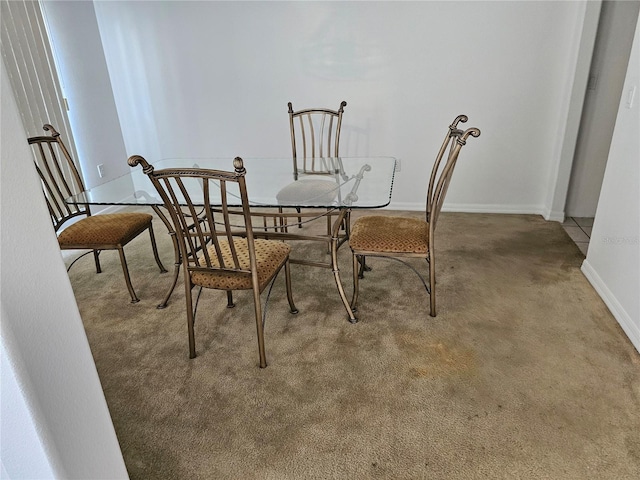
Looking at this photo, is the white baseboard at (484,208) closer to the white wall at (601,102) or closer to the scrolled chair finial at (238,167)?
the white wall at (601,102)

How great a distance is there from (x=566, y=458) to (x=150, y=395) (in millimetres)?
1547

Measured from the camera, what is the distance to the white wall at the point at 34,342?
85cm

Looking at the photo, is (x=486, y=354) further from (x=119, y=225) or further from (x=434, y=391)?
(x=119, y=225)

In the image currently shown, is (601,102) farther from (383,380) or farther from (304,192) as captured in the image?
(383,380)

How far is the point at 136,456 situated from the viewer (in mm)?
1539

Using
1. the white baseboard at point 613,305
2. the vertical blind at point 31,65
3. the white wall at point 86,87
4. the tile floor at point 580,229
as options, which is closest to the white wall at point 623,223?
the white baseboard at point 613,305

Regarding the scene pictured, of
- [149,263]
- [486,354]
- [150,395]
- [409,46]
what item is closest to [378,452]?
[486,354]

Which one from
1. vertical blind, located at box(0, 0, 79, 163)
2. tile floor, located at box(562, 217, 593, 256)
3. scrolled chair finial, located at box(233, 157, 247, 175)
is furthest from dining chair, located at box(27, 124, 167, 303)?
tile floor, located at box(562, 217, 593, 256)

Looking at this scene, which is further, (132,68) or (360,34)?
(132,68)

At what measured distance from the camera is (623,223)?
2.22 m

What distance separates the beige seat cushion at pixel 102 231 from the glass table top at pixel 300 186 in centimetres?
19

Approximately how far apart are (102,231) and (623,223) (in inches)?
107

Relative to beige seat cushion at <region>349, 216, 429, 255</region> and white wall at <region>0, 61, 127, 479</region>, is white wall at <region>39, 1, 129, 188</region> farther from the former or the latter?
white wall at <region>0, 61, 127, 479</region>

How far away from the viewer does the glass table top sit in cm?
215
